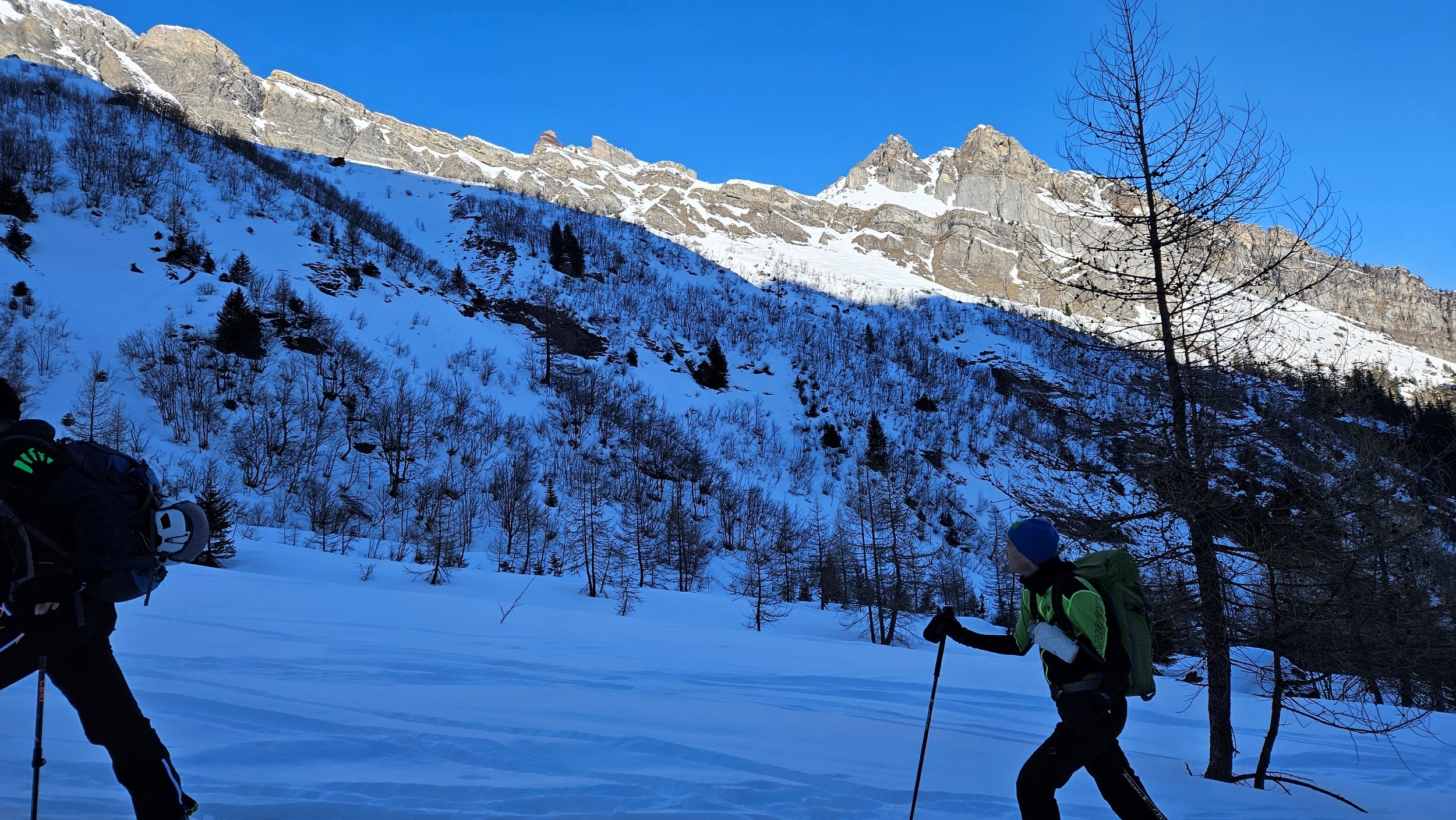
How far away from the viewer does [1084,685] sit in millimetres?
2895

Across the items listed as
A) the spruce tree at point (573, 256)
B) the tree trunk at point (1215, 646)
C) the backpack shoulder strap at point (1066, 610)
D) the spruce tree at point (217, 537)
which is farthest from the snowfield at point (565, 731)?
the spruce tree at point (573, 256)

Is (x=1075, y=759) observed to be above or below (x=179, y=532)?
below

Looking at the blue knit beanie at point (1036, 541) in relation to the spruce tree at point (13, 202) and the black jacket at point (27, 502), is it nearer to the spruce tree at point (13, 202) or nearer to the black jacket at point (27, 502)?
the black jacket at point (27, 502)

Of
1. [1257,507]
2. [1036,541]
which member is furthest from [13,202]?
[1257,507]

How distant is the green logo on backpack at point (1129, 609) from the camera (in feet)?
9.69

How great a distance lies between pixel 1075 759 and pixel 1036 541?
101 cm

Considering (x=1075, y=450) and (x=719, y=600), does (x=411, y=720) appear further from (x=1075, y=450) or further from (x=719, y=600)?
(x=719, y=600)

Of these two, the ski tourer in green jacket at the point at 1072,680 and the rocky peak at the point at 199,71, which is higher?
the rocky peak at the point at 199,71

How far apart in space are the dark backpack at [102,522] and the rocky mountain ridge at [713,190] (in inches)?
3169

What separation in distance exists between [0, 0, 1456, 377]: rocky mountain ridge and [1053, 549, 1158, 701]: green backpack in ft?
267

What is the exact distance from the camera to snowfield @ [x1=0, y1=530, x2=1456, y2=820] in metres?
3.51

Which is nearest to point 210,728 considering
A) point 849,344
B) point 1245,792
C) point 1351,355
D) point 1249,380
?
point 1245,792

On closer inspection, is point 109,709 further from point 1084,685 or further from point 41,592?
point 1084,685

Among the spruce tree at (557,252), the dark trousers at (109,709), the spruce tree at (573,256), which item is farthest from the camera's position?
the spruce tree at (573,256)
